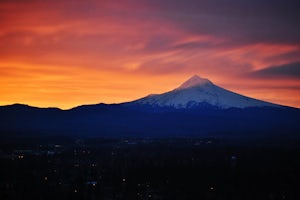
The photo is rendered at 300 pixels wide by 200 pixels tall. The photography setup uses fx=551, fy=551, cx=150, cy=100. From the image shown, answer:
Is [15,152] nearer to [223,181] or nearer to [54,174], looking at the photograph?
[54,174]

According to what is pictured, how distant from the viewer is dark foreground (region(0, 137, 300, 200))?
242ft

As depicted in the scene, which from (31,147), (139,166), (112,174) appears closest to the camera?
(112,174)

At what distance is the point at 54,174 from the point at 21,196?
24.9 meters

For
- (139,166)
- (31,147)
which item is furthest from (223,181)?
(31,147)

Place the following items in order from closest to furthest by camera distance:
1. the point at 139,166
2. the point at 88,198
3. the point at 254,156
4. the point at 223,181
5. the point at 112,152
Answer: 1. the point at 88,198
2. the point at 223,181
3. the point at 139,166
4. the point at 254,156
5. the point at 112,152

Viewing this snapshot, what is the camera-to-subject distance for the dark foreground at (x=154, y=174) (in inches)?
2901

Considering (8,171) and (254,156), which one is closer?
(8,171)

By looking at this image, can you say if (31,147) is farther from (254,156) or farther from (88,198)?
(88,198)

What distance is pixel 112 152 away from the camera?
440ft

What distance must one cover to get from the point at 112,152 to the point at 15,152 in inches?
934

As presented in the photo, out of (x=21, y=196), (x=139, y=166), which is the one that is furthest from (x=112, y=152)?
(x=21, y=196)

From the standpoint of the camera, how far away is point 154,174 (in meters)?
87.8

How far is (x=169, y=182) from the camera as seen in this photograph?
8125cm

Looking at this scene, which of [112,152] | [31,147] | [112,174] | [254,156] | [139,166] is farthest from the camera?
[31,147]
